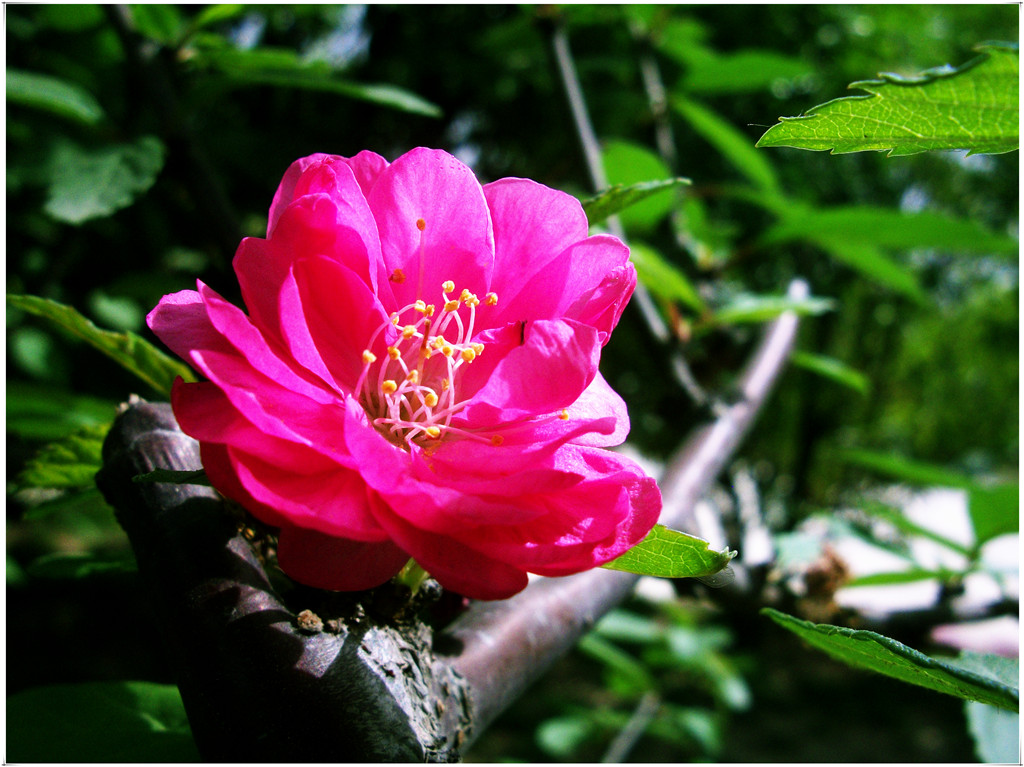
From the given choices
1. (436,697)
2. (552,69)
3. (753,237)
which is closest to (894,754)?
(753,237)

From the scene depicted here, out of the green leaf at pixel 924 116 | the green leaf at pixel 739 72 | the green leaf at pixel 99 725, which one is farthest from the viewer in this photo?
the green leaf at pixel 739 72

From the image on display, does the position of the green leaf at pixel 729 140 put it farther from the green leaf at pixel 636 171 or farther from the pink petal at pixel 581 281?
the pink petal at pixel 581 281

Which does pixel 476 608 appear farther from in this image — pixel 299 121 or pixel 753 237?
pixel 753 237

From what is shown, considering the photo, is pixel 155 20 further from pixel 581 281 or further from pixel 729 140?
pixel 729 140

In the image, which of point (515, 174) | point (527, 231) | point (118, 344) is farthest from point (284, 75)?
point (515, 174)

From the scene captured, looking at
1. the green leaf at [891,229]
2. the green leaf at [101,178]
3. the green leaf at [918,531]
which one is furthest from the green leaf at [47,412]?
the green leaf at [918,531]

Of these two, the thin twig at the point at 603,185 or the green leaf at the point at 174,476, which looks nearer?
the green leaf at the point at 174,476
